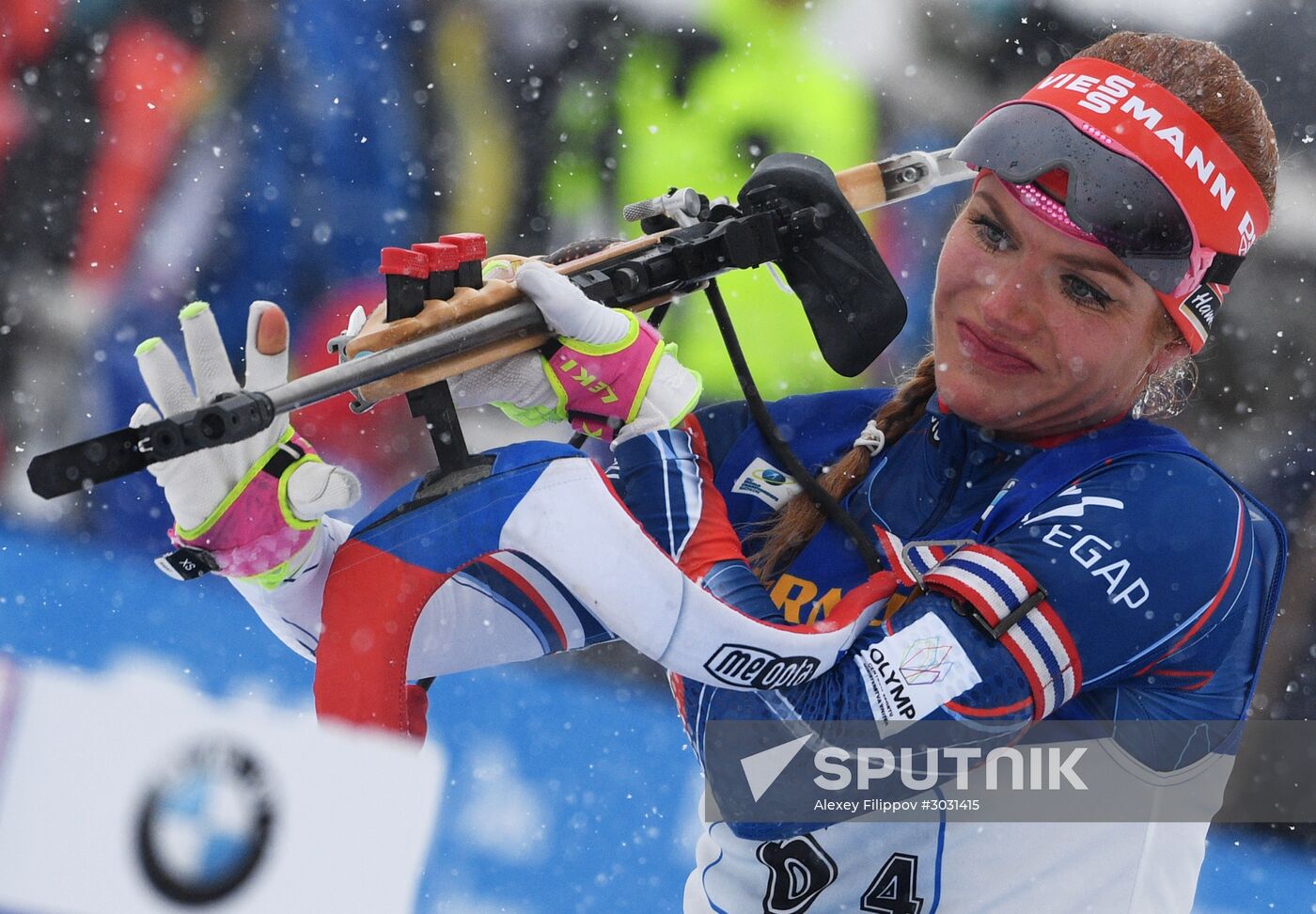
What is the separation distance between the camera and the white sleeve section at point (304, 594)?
1496mm

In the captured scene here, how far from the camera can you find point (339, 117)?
3.27m

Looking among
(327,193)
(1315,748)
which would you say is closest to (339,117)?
(327,193)

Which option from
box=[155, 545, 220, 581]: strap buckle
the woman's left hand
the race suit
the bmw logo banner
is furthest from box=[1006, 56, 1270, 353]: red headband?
the bmw logo banner

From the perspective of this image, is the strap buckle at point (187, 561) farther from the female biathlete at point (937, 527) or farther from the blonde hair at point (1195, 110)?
the blonde hair at point (1195, 110)

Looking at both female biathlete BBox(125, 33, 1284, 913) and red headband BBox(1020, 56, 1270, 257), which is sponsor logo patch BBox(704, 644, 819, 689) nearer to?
female biathlete BBox(125, 33, 1284, 913)

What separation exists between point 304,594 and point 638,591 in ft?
1.44

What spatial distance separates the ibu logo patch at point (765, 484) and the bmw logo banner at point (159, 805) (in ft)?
3.00

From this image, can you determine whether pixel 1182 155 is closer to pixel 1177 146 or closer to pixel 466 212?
pixel 1177 146

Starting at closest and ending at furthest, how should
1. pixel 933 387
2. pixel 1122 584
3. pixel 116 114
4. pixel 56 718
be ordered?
pixel 1122 584, pixel 933 387, pixel 56 718, pixel 116 114

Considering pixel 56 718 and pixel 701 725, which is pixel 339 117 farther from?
pixel 701 725

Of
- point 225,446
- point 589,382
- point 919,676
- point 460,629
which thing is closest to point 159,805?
point 460,629

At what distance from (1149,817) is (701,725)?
Result: 21.9 inches

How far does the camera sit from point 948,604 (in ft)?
4.53

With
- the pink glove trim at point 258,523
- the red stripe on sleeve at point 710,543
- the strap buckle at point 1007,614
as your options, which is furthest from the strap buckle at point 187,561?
the strap buckle at point 1007,614
